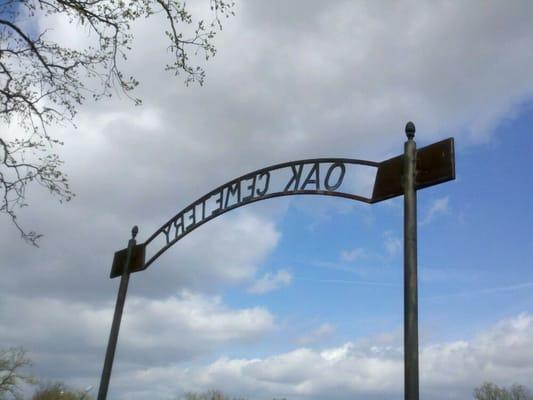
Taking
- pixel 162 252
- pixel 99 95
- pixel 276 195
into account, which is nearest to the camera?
pixel 276 195

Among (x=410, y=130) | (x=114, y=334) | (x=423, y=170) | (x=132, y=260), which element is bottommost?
(x=114, y=334)

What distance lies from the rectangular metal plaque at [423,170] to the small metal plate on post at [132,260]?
4532 mm

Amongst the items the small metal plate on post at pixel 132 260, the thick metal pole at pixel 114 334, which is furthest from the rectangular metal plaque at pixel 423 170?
the thick metal pole at pixel 114 334

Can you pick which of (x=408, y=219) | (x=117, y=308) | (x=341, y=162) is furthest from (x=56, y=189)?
(x=408, y=219)

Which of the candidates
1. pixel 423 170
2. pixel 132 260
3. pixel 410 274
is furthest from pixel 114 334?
pixel 423 170

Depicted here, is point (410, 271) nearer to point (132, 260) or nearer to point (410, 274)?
point (410, 274)

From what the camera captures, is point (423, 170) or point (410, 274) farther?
point (423, 170)

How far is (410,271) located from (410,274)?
0.03 meters

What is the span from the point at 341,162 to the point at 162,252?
361 cm

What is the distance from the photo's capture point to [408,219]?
16.8 ft

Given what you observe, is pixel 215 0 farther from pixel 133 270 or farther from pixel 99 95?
pixel 133 270

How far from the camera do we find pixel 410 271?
4898 millimetres

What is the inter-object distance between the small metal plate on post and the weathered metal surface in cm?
499

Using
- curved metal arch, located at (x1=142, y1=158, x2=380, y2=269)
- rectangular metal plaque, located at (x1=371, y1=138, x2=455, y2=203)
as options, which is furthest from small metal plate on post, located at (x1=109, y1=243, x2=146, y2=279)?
rectangular metal plaque, located at (x1=371, y1=138, x2=455, y2=203)
